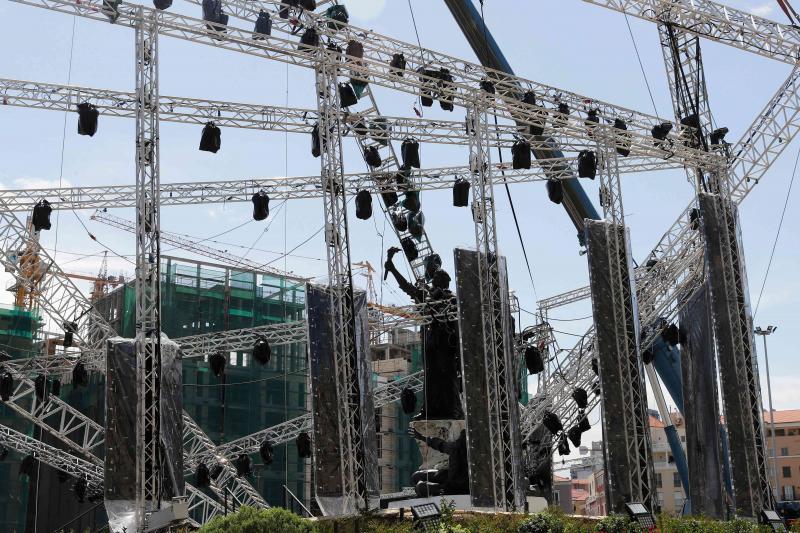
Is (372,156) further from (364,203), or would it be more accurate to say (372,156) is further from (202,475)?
(202,475)

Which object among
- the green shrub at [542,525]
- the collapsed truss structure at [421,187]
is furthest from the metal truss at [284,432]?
the green shrub at [542,525]

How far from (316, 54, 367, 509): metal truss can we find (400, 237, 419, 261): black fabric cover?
9.07 metres

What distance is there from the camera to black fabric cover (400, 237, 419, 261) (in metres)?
26.3

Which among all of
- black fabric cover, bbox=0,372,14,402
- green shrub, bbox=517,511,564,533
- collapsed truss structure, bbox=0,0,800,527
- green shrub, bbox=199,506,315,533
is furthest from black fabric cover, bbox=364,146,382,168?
green shrub, bbox=199,506,315,533

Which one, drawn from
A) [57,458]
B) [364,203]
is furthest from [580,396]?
[57,458]

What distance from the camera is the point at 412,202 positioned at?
25641mm

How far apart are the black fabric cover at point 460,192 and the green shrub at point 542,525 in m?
10.3

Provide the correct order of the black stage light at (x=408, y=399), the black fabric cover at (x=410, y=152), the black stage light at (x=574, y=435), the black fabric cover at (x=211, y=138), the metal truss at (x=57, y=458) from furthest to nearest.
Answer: the black stage light at (x=408, y=399) → the black stage light at (x=574, y=435) → the metal truss at (x=57, y=458) → the black fabric cover at (x=410, y=152) → the black fabric cover at (x=211, y=138)

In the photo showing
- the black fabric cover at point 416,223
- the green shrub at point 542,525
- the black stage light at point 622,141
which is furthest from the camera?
the black fabric cover at point 416,223

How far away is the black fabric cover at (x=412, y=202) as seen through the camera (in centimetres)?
2544

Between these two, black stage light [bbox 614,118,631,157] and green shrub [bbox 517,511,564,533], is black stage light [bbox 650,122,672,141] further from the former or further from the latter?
green shrub [bbox 517,511,564,533]

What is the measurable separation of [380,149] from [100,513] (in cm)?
1656

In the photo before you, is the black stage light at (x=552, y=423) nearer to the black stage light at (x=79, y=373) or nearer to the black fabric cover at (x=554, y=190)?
the black fabric cover at (x=554, y=190)

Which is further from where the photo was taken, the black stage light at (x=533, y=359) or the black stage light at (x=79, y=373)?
the black stage light at (x=533, y=359)
